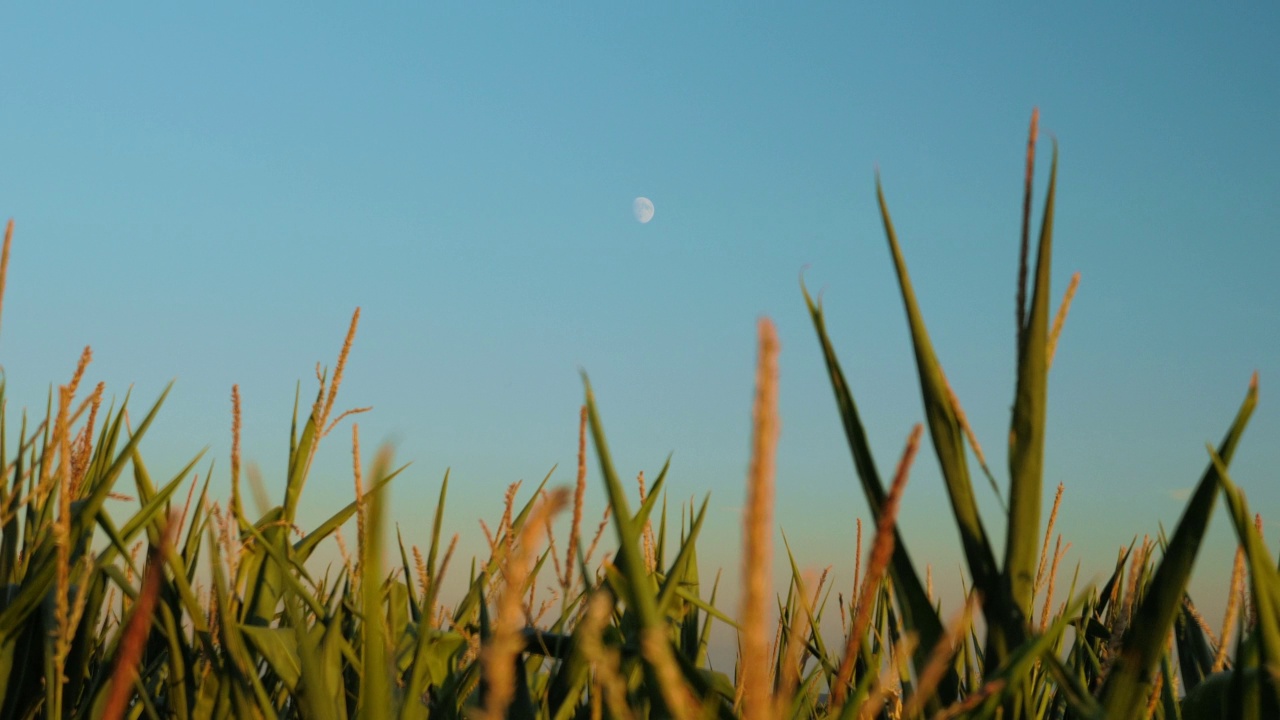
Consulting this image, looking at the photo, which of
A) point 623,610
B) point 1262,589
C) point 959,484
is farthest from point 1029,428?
point 623,610

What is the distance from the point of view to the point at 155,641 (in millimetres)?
1565

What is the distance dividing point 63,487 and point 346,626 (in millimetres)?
808

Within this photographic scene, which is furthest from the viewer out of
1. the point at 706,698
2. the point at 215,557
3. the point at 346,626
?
the point at 346,626

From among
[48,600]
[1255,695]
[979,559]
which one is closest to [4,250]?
[48,600]

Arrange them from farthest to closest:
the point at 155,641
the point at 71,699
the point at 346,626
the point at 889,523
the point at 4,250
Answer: the point at 346,626 → the point at 155,641 → the point at 71,699 → the point at 4,250 → the point at 889,523

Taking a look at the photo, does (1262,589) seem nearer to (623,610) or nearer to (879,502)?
(879,502)

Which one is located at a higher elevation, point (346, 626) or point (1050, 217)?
point (1050, 217)

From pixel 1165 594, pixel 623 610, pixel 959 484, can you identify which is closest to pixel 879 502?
pixel 959 484

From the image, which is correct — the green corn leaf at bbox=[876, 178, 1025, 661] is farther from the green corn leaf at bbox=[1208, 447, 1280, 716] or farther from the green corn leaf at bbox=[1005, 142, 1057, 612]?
the green corn leaf at bbox=[1208, 447, 1280, 716]

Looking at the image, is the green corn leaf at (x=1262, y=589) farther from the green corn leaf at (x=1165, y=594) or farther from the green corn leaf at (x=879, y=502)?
the green corn leaf at (x=879, y=502)

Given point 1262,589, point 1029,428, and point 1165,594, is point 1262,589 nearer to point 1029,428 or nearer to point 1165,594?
point 1165,594

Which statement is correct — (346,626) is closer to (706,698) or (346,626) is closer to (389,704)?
(389,704)

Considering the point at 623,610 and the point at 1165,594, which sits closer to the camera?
the point at 1165,594

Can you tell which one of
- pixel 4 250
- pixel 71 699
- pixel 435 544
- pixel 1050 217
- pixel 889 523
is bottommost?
pixel 71 699
